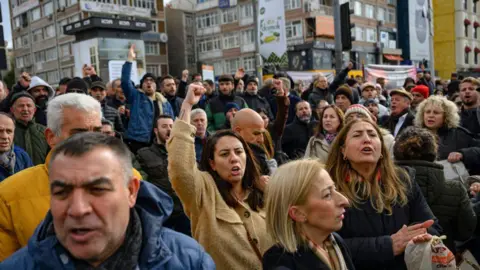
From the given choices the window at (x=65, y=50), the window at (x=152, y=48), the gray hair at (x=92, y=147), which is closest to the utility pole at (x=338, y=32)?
the gray hair at (x=92, y=147)

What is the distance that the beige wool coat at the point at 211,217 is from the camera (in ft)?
9.11

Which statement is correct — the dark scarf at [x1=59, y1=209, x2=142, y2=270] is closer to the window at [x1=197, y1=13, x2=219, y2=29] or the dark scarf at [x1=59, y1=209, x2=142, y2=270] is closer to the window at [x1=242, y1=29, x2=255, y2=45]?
the window at [x1=242, y1=29, x2=255, y2=45]

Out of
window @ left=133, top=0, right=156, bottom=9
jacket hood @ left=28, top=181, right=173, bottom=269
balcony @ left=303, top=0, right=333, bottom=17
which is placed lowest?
jacket hood @ left=28, top=181, right=173, bottom=269

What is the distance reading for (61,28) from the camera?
168 ft

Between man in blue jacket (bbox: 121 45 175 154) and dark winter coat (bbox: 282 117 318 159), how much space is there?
197cm

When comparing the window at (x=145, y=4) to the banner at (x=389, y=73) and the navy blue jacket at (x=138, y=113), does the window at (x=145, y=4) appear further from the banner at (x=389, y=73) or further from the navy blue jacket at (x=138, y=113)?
the navy blue jacket at (x=138, y=113)

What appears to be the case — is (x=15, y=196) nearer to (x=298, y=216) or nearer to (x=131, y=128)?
(x=298, y=216)

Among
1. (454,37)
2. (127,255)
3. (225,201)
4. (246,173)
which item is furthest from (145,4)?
(127,255)

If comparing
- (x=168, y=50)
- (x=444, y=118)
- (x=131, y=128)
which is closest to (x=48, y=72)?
(x=168, y=50)

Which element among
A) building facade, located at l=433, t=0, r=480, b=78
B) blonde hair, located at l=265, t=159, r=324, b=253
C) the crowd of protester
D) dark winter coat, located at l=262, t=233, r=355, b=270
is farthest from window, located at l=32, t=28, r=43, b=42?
dark winter coat, located at l=262, t=233, r=355, b=270

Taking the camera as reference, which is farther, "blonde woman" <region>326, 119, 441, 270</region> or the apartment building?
the apartment building

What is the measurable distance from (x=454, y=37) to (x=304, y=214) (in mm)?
54447

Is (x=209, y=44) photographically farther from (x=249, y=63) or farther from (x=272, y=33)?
(x=272, y=33)

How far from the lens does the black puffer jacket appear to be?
3.24m
